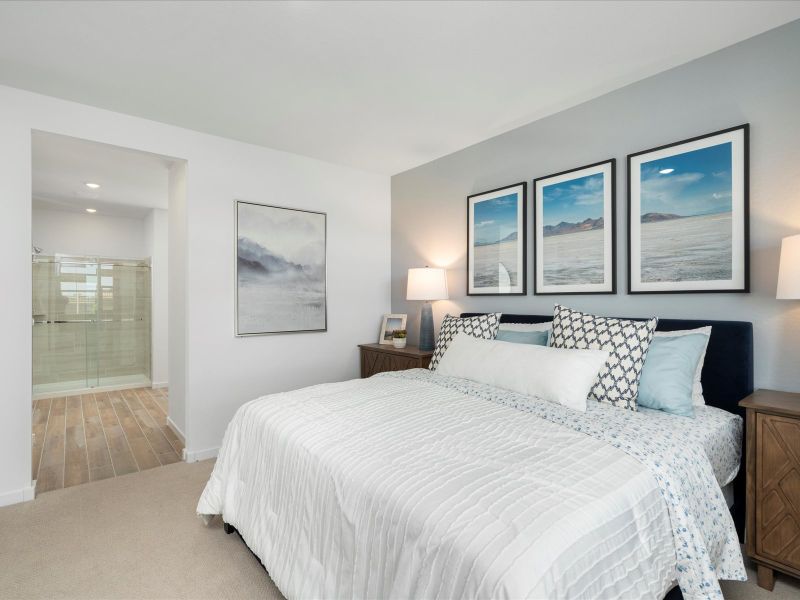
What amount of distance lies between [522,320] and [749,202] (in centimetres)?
144

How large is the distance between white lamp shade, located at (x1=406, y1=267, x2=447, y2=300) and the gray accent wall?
29 centimetres

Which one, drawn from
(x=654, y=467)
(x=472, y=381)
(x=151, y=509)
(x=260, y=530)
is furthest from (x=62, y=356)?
(x=654, y=467)

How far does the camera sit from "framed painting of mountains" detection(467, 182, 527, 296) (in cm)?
321

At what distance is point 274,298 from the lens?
11.9ft

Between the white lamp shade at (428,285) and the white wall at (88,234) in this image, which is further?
the white wall at (88,234)

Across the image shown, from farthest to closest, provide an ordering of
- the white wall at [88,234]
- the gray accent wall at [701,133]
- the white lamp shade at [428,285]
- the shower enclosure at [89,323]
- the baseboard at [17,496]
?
1. the white wall at [88,234]
2. the shower enclosure at [89,323]
3. the white lamp shade at [428,285]
4. the baseboard at [17,496]
5. the gray accent wall at [701,133]

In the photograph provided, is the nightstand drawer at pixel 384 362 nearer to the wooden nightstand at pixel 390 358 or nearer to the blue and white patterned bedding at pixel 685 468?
the wooden nightstand at pixel 390 358

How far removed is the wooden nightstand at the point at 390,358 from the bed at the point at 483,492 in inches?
48.2

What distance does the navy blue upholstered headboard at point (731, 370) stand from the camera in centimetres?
206

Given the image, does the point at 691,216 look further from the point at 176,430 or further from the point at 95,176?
the point at 95,176

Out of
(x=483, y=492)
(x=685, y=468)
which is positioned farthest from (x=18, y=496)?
(x=685, y=468)

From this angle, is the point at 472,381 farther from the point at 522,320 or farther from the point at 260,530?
the point at 260,530

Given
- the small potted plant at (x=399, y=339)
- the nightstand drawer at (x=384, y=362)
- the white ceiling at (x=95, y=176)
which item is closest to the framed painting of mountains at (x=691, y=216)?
the nightstand drawer at (x=384, y=362)

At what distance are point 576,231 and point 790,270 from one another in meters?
1.23
